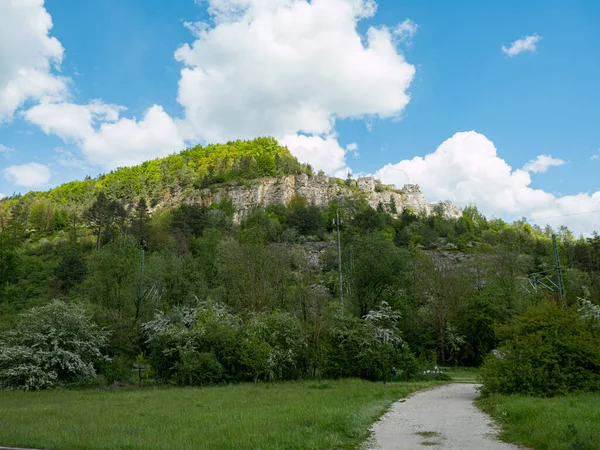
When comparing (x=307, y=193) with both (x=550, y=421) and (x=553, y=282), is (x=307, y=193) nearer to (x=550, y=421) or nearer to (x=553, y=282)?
(x=553, y=282)

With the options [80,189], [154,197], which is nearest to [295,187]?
[154,197]

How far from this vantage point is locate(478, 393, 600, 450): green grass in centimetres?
795

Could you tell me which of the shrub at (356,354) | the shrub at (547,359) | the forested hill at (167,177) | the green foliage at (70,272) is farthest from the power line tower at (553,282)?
the forested hill at (167,177)

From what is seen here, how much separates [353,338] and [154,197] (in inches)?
4508

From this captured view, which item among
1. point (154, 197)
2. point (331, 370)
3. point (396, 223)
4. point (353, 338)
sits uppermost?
point (154, 197)

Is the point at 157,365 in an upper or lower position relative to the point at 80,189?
lower

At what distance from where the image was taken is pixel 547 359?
15.1 metres

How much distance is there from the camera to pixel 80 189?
14225 centimetres

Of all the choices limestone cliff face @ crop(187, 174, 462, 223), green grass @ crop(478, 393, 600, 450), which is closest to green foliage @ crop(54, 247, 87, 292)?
green grass @ crop(478, 393, 600, 450)

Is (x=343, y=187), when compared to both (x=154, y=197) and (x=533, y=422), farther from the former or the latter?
(x=533, y=422)

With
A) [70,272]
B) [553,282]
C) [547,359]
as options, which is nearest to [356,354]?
[547,359]

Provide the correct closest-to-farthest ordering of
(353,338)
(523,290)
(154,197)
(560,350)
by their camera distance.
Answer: (560,350) < (353,338) < (523,290) < (154,197)

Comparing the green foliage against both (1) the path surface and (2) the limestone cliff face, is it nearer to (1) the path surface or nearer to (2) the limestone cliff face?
(1) the path surface

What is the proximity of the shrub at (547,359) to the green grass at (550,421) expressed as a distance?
33.0 inches
